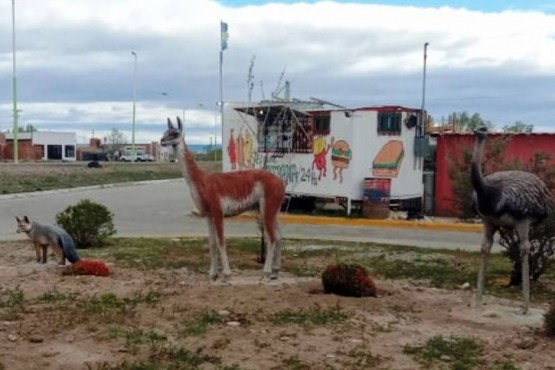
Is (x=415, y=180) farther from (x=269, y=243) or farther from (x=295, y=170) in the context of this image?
(x=269, y=243)

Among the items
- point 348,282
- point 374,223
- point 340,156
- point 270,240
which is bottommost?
point 374,223

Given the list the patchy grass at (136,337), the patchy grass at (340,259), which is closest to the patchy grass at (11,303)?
the patchy grass at (136,337)

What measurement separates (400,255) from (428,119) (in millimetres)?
11535

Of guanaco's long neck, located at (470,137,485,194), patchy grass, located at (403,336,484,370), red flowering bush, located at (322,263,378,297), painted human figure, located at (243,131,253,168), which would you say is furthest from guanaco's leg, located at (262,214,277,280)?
painted human figure, located at (243,131,253,168)

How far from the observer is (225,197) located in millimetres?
10430

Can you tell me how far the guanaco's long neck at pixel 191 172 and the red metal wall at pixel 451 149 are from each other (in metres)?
12.5

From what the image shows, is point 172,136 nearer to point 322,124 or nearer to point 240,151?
point 322,124

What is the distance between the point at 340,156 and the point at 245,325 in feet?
49.3

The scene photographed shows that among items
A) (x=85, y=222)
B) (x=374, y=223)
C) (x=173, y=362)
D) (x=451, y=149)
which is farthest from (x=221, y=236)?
(x=451, y=149)

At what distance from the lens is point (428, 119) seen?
978 inches

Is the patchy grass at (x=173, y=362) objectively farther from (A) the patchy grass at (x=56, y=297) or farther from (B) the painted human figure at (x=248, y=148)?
(B) the painted human figure at (x=248, y=148)

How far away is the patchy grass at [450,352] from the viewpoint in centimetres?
657

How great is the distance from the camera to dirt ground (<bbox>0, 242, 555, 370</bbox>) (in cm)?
657

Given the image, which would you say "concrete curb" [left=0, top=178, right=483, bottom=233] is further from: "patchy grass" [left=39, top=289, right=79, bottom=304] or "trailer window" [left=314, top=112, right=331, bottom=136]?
"patchy grass" [left=39, top=289, right=79, bottom=304]
